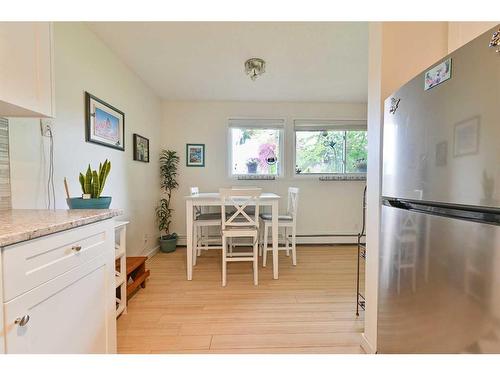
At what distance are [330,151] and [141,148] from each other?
2878mm

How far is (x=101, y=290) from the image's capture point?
1.09 metres

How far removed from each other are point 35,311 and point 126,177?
214 centimetres

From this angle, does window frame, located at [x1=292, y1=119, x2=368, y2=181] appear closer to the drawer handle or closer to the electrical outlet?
the electrical outlet

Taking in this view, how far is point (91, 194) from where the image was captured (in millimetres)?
1515

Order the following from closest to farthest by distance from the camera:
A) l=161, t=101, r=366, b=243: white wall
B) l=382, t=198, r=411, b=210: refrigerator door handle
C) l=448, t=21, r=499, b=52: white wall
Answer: l=382, t=198, r=411, b=210: refrigerator door handle, l=448, t=21, r=499, b=52: white wall, l=161, t=101, r=366, b=243: white wall

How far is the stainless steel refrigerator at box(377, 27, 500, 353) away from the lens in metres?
0.55

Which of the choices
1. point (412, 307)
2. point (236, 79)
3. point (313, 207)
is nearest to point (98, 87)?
point (236, 79)

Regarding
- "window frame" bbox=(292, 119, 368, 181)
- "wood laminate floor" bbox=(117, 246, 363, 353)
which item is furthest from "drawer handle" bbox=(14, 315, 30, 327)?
"window frame" bbox=(292, 119, 368, 181)

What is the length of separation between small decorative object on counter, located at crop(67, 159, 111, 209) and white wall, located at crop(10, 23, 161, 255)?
0.29 metres

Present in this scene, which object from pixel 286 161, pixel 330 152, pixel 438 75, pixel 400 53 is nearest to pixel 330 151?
pixel 330 152

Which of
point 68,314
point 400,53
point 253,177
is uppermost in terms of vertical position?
point 400,53

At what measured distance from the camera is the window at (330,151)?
12.7 feet

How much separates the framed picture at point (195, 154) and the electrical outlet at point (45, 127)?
222 cm

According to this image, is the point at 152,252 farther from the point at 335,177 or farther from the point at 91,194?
the point at 335,177
